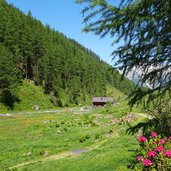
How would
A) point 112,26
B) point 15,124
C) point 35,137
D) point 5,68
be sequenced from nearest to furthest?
point 112,26 < point 35,137 < point 15,124 < point 5,68

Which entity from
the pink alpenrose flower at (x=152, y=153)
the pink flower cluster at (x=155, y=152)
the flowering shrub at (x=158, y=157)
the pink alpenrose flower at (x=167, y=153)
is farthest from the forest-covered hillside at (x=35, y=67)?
the pink alpenrose flower at (x=167, y=153)

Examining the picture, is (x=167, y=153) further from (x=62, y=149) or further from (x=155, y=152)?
(x=62, y=149)

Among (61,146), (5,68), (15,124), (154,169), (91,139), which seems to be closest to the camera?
(154,169)

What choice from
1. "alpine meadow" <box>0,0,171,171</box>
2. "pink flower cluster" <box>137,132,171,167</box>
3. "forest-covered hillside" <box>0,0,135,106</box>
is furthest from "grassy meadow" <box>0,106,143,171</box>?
"forest-covered hillside" <box>0,0,135,106</box>

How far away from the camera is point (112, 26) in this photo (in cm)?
824

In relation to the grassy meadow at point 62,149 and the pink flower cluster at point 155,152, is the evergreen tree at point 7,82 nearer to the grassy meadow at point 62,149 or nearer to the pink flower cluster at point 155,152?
the grassy meadow at point 62,149

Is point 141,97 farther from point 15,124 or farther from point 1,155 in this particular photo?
point 15,124

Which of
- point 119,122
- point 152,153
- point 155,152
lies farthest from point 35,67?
point 152,153

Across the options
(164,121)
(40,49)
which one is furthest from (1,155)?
(40,49)

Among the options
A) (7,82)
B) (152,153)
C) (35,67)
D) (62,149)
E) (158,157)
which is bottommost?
(62,149)

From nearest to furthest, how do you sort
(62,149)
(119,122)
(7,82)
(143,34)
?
1. (143,34)
2. (62,149)
3. (119,122)
4. (7,82)

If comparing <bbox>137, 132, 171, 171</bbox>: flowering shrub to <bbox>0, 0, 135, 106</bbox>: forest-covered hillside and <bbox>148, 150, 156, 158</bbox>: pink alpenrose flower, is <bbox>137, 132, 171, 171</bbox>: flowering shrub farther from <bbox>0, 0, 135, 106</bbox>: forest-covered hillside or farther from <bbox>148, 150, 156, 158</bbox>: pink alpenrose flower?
<bbox>0, 0, 135, 106</bbox>: forest-covered hillside

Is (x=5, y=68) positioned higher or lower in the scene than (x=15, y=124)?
higher

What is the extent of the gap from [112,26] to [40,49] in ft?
363
